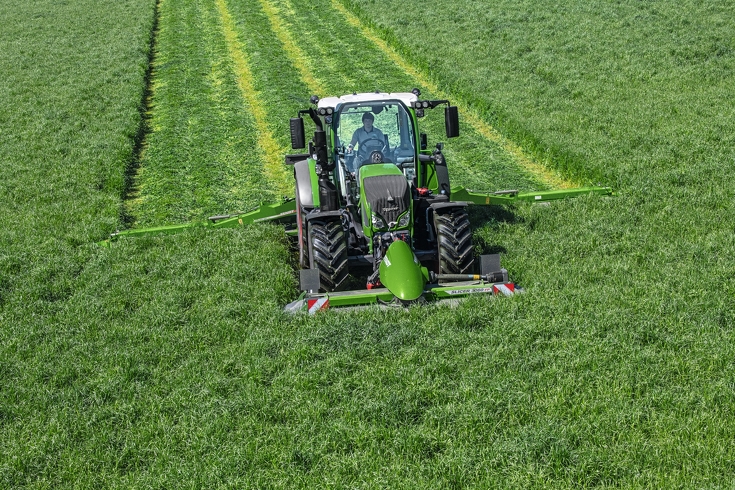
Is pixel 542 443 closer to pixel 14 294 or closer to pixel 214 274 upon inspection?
pixel 214 274

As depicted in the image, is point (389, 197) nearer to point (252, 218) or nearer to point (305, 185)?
point (305, 185)

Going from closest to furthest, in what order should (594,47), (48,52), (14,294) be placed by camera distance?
(14,294) → (594,47) → (48,52)

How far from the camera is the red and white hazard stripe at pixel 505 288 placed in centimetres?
841

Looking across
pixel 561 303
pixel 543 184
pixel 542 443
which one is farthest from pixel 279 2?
pixel 542 443

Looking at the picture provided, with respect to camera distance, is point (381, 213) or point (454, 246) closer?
point (381, 213)

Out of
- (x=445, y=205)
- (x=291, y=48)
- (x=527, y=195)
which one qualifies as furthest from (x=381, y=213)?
(x=291, y=48)

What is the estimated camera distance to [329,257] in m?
8.66

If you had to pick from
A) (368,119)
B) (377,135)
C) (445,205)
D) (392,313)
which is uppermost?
(368,119)

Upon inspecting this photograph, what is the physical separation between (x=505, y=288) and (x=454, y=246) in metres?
0.79

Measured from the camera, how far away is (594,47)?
2056 cm

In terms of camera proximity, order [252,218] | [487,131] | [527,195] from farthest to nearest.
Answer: [487,131] < [527,195] < [252,218]

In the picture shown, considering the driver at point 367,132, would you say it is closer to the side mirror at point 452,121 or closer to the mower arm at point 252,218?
the side mirror at point 452,121

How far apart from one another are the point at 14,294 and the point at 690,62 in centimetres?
1625

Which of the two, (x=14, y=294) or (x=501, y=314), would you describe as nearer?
(x=501, y=314)
